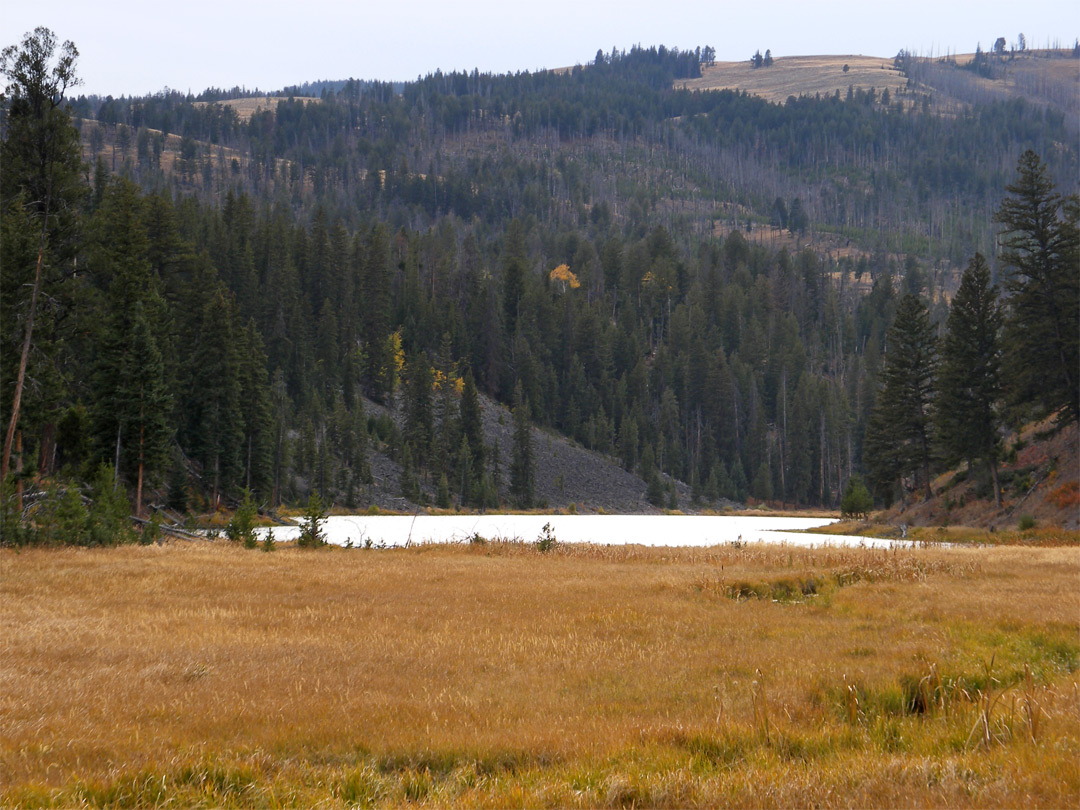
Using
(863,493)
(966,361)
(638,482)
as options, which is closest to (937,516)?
(966,361)

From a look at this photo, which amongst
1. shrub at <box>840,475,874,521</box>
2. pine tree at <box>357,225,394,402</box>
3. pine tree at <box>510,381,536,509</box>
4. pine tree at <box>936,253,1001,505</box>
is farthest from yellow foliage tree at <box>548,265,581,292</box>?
pine tree at <box>936,253,1001,505</box>

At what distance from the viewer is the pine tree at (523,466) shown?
343 feet

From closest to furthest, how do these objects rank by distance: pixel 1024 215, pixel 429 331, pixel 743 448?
pixel 1024 215
pixel 429 331
pixel 743 448

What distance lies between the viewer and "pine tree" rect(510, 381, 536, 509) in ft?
343

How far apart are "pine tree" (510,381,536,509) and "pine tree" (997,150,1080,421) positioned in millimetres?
62070

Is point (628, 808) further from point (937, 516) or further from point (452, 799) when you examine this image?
point (937, 516)

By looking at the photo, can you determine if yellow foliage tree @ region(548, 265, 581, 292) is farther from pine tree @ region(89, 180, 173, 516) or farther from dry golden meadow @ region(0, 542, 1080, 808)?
dry golden meadow @ region(0, 542, 1080, 808)

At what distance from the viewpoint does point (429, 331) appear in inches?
4961

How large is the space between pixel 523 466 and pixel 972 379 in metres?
59.1

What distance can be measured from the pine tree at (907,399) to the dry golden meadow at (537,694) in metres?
44.1

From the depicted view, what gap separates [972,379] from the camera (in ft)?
184

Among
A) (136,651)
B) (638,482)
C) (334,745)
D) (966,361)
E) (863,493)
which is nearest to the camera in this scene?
(334,745)

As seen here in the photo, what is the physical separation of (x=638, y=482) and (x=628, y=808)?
110 meters

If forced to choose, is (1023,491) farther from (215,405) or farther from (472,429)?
(472,429)
